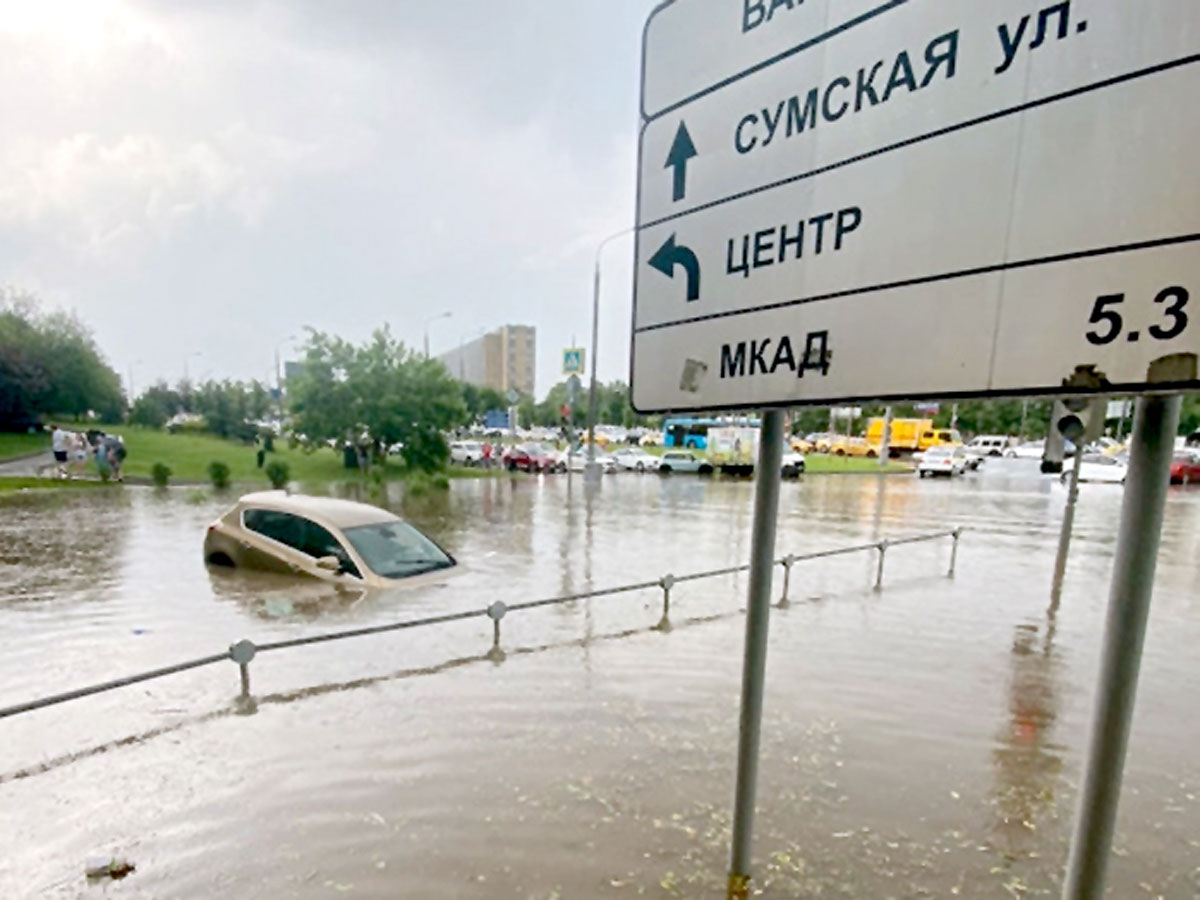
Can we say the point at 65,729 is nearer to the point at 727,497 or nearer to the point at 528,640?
the point at 528,640

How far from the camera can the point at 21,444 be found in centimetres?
3506

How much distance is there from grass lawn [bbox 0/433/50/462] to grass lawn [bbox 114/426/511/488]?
3885mm

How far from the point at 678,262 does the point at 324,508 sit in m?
7.66

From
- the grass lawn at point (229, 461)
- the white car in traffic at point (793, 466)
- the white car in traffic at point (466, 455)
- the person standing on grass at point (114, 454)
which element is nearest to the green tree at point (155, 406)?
the grass lawn at point (229, 461)

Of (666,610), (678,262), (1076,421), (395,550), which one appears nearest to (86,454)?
(395,550)

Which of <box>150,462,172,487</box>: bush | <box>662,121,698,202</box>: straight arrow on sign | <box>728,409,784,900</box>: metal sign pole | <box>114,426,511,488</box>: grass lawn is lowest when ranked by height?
<box>114,426,511,488</box>: grass lawn

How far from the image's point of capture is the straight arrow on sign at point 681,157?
7.11 ft

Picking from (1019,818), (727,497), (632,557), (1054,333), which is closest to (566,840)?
(1019,818)

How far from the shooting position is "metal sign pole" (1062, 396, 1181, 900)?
4.83 ft

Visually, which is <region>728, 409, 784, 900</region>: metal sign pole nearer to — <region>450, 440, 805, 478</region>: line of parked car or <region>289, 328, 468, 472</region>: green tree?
<region>289, 328, 468, 472</region>: green tree

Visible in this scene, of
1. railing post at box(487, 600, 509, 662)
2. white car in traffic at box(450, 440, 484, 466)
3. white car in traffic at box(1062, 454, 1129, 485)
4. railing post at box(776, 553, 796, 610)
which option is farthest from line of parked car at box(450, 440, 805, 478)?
railing post at box(487, 600, 509, 662)

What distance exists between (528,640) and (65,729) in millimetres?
3841

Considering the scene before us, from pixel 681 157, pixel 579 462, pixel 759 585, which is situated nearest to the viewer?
pixel 681 157

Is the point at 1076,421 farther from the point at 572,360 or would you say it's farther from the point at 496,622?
the point at 572,360
